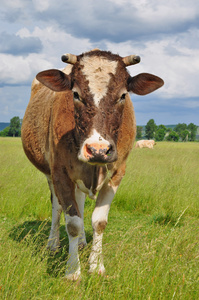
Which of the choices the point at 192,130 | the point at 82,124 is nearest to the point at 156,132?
the point at 192,130

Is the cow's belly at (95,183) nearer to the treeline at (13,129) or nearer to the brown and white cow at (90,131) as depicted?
the brown and white cow at (90,131)

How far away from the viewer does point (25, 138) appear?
Result: 6.07m

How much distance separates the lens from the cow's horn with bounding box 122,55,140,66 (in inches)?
159

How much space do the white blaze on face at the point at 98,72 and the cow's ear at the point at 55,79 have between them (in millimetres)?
292

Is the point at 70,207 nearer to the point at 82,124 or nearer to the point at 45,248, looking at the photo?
the point at 45,248

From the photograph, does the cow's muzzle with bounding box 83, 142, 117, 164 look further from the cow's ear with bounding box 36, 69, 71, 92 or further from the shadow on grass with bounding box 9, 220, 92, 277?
the cow's ear with bounding box 36, 69, 71, 92

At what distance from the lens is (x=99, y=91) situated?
11.6ft

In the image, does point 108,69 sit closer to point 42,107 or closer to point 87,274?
point 42,107

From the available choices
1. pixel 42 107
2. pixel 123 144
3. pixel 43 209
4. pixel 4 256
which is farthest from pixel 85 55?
pixel 43 209

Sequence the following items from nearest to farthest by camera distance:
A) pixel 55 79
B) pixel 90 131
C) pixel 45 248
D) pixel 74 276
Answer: pixel 90 131, pixel 45 248, pixel 74 276, pixel 55 79

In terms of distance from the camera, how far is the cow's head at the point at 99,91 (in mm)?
3230

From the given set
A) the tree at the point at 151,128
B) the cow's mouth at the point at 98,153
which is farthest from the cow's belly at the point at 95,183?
the tree at the point at 151,128

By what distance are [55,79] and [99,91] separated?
719mm

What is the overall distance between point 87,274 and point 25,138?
2832 mm
